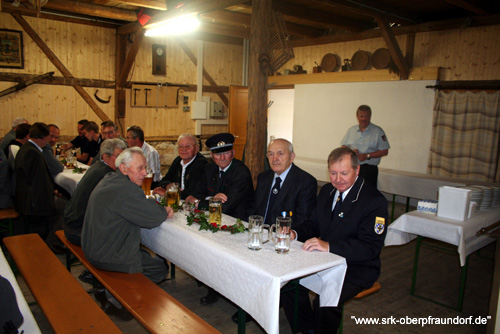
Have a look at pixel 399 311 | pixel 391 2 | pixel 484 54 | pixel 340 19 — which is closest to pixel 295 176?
pixel 399 311

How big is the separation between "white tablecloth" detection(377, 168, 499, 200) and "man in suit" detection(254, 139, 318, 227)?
140 inches

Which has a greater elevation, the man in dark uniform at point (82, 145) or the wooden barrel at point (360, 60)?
the wooden barrel at point (360, 60)

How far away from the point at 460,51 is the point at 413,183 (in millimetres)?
2881

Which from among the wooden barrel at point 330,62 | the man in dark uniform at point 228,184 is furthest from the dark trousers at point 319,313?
the wooden barrel at point 330,62

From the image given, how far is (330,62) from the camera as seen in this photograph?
9.31 m

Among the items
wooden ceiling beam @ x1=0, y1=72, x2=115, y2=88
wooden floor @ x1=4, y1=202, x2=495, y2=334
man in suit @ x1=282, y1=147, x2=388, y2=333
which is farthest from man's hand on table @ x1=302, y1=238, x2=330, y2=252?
wooden ceiling beam @ x1=0, y1=72, x2=115, y2=88

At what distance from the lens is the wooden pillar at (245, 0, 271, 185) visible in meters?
5.04

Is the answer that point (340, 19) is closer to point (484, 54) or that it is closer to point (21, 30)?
point (484, 54)

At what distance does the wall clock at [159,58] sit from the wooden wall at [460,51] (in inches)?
212

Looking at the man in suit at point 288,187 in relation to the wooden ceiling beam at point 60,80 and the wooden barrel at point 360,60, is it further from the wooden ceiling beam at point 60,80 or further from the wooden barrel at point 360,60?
the wooden ceiling beam at point 60,80

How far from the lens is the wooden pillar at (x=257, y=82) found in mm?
5039

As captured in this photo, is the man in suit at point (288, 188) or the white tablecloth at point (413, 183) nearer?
the man in suit at point (288, 188)

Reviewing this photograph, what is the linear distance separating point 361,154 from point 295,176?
10.3 feet

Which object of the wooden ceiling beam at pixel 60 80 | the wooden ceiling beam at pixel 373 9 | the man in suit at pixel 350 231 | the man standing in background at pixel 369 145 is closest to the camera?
the man in suit at pixel 350 231
